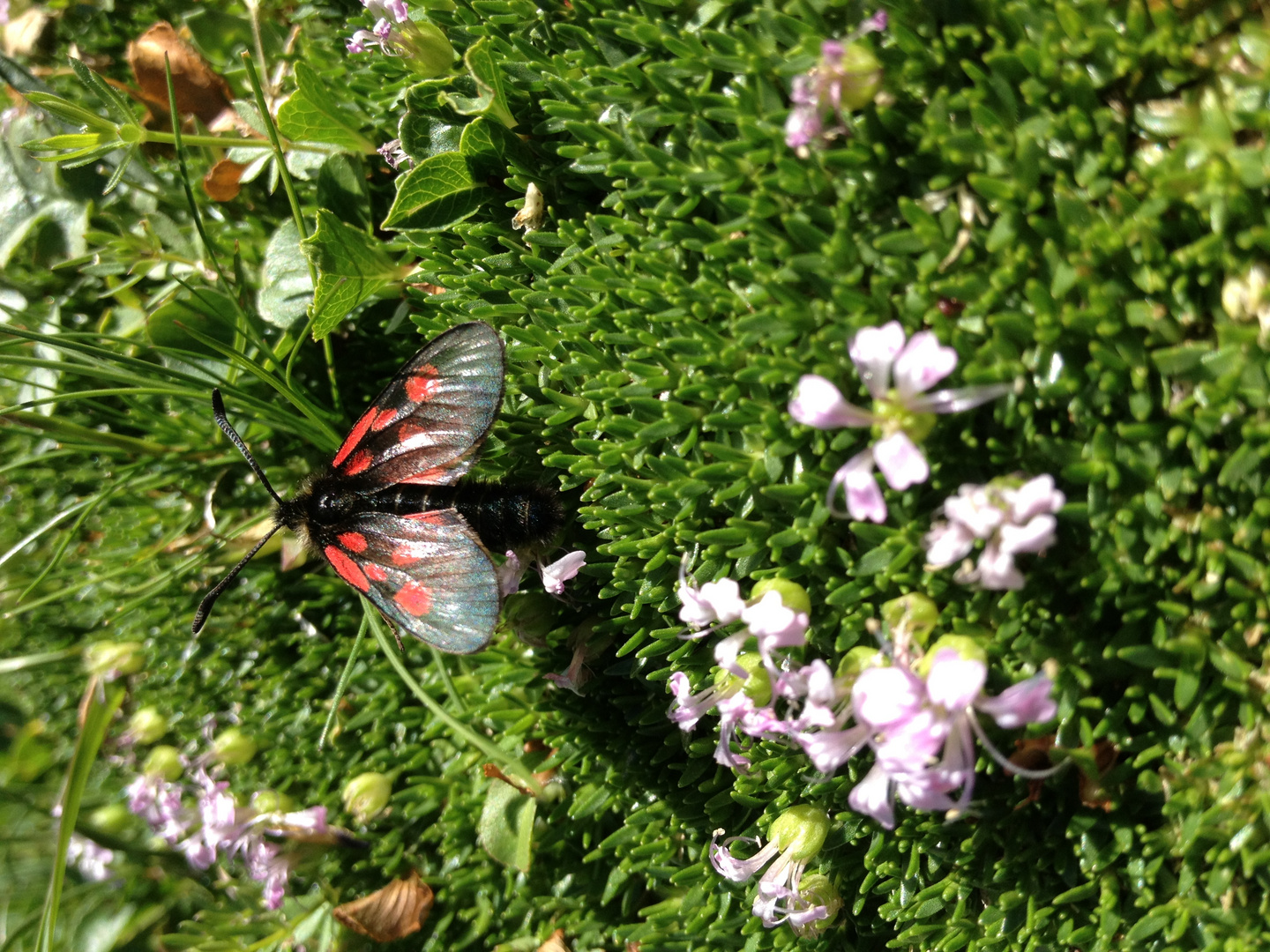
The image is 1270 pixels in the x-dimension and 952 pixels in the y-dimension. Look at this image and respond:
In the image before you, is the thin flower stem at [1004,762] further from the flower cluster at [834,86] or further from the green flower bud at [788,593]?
the flower cluster at [834,86]

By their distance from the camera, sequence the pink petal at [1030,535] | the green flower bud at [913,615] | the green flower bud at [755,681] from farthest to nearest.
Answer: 1. the green flower bud at [755,681]
2. the green flower bud at [913,615]
3. the pink petal at [1030,535]

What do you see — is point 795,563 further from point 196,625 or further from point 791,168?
point 196,625

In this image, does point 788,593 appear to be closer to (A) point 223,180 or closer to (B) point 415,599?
(B) point 415,599

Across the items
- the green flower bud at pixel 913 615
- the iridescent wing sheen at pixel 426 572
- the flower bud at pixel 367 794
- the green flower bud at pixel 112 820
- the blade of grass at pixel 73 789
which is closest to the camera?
the green flower bud at pixel 913 615

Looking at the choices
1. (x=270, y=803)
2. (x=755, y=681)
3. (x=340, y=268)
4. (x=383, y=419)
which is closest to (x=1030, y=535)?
(x=755, y=681)

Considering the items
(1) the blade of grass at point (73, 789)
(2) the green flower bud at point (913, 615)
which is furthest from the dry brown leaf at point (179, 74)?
(2) the green flower bud at point (913, 615)

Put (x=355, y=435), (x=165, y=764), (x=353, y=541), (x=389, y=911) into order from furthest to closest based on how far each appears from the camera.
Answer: (x=165, y=764), (x=389, y=911), (x=355, y=435), (x=353, y=541)

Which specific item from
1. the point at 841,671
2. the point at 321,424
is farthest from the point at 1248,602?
the point at 321,424
